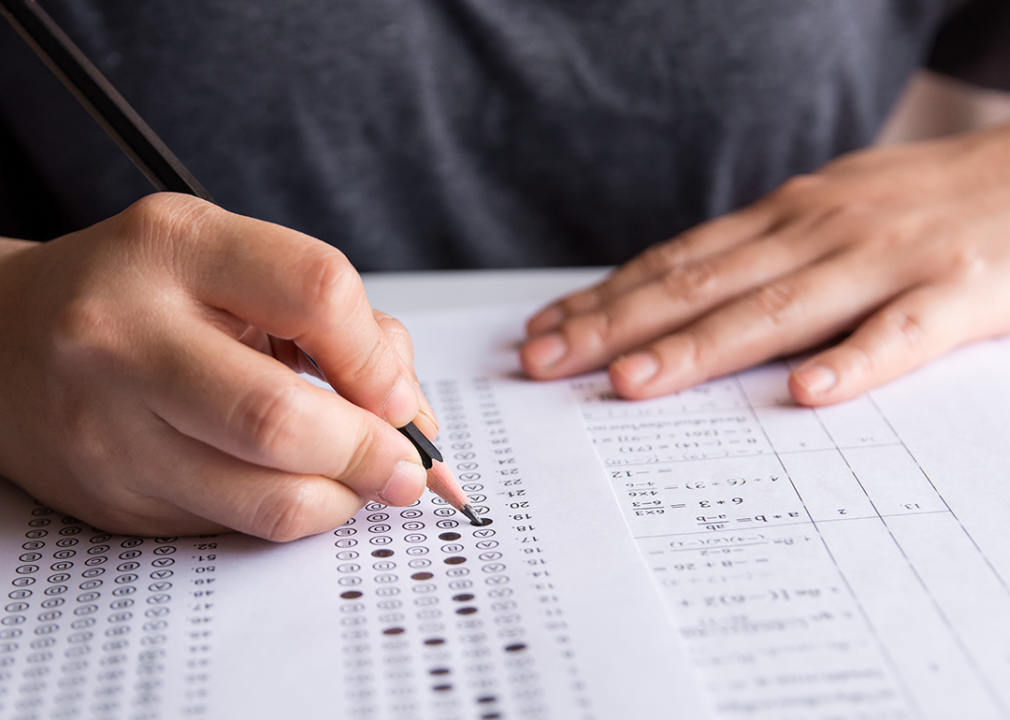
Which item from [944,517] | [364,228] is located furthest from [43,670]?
[364,228]

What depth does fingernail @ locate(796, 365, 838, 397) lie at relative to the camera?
1.97 ft

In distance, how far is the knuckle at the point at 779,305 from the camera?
0.66 metres

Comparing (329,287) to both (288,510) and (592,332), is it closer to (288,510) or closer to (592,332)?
(288,510)

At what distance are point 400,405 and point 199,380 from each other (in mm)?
114

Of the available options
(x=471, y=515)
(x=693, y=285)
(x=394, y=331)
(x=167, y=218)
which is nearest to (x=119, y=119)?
(x=167, y=218)

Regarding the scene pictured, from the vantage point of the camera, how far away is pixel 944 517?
470mm

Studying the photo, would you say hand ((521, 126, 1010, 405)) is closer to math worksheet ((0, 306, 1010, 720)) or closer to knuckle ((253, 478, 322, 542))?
math worksheet ((0, 306, 1010, 720))

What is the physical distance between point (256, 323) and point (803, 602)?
32 centimetres

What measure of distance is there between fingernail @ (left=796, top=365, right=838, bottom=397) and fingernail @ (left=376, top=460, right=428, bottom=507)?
310 mm

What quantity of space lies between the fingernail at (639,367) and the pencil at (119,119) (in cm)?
19

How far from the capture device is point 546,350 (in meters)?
0.66

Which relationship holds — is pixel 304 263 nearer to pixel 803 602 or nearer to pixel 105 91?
pixel 105 91

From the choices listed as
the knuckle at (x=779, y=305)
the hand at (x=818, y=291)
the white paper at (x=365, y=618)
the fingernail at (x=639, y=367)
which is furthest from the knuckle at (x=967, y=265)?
the white paper at (x=365, y=618)

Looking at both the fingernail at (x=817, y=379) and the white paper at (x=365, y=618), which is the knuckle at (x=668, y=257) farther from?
the white paper at (x=365, y=618)
